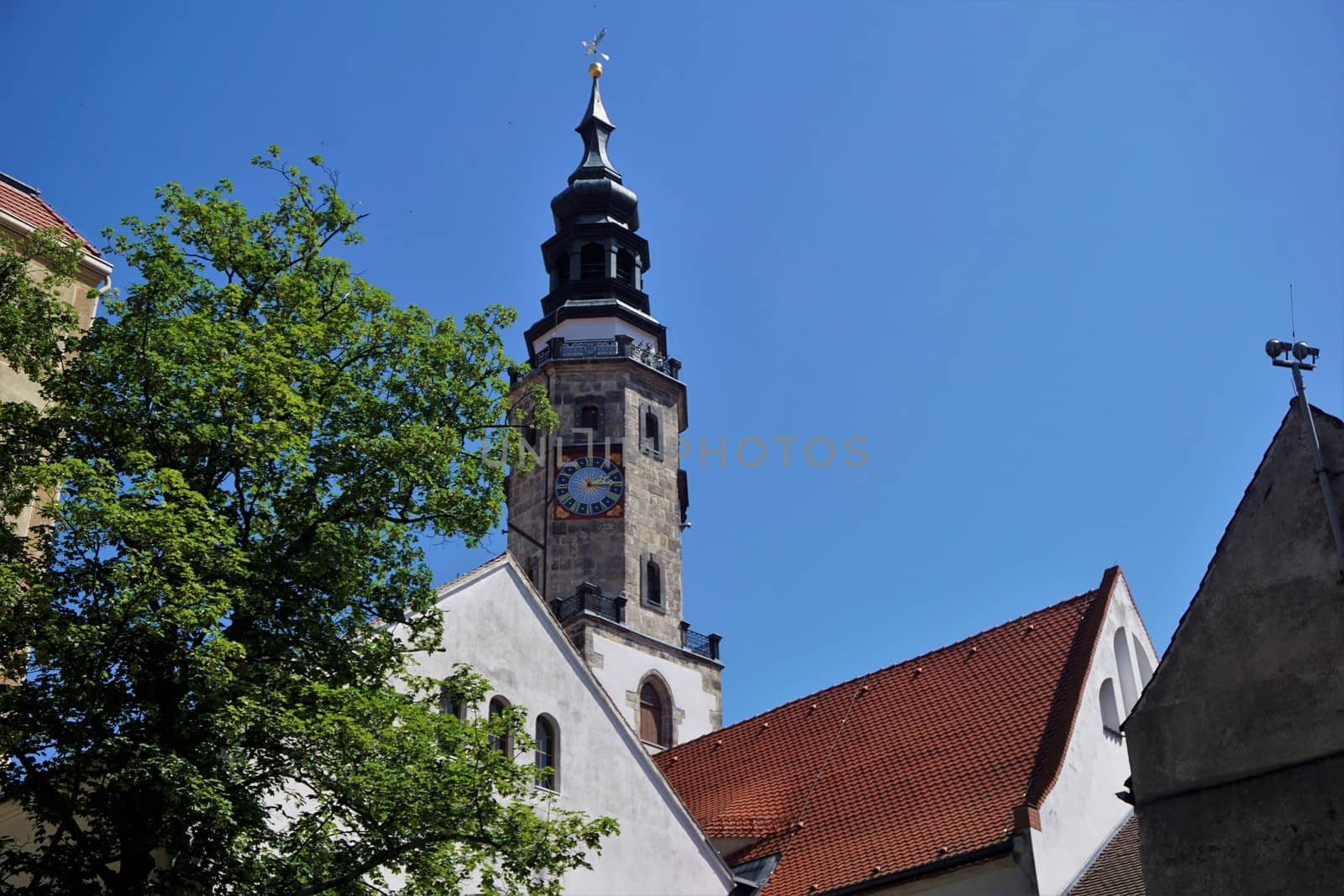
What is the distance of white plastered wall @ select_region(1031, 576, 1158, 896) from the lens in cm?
1833

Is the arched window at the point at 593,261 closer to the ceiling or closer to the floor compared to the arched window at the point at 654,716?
closer to the ceiling

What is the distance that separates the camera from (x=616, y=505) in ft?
110

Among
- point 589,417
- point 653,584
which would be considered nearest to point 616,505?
point 653,584

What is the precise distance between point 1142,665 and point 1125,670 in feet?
1.43

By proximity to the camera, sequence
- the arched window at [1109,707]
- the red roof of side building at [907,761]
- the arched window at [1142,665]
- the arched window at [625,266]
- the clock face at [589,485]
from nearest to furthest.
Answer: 1. the red roof of side building at [907,761]
2. the arched window at [1109,707]
3. the arched window at [1142,665]
4. the clock face at [589,485]
5. the arched window at [625,266]

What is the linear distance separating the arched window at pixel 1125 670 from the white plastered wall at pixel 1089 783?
0.04 m

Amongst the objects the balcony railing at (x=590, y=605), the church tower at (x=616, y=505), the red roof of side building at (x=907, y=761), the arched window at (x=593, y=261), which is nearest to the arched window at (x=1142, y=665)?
the red roof of side building at (x=907, y=761)

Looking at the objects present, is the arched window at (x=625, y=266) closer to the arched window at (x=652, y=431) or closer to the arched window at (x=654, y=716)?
the arched window at (x=652, y=431)

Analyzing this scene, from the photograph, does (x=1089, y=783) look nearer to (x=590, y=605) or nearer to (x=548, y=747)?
(x=548, y=747)

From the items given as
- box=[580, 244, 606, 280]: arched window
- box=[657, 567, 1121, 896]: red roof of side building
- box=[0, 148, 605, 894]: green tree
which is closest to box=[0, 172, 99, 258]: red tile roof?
box=[0, 148, 605, 894]: green tree

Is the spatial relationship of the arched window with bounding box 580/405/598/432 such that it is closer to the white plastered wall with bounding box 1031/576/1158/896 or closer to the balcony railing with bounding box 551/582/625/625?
the balcony railing with bounding box 551/582/625/625

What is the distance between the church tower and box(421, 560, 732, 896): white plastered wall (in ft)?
33.4

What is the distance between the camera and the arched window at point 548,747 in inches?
786

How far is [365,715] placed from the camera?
12.7 meters
